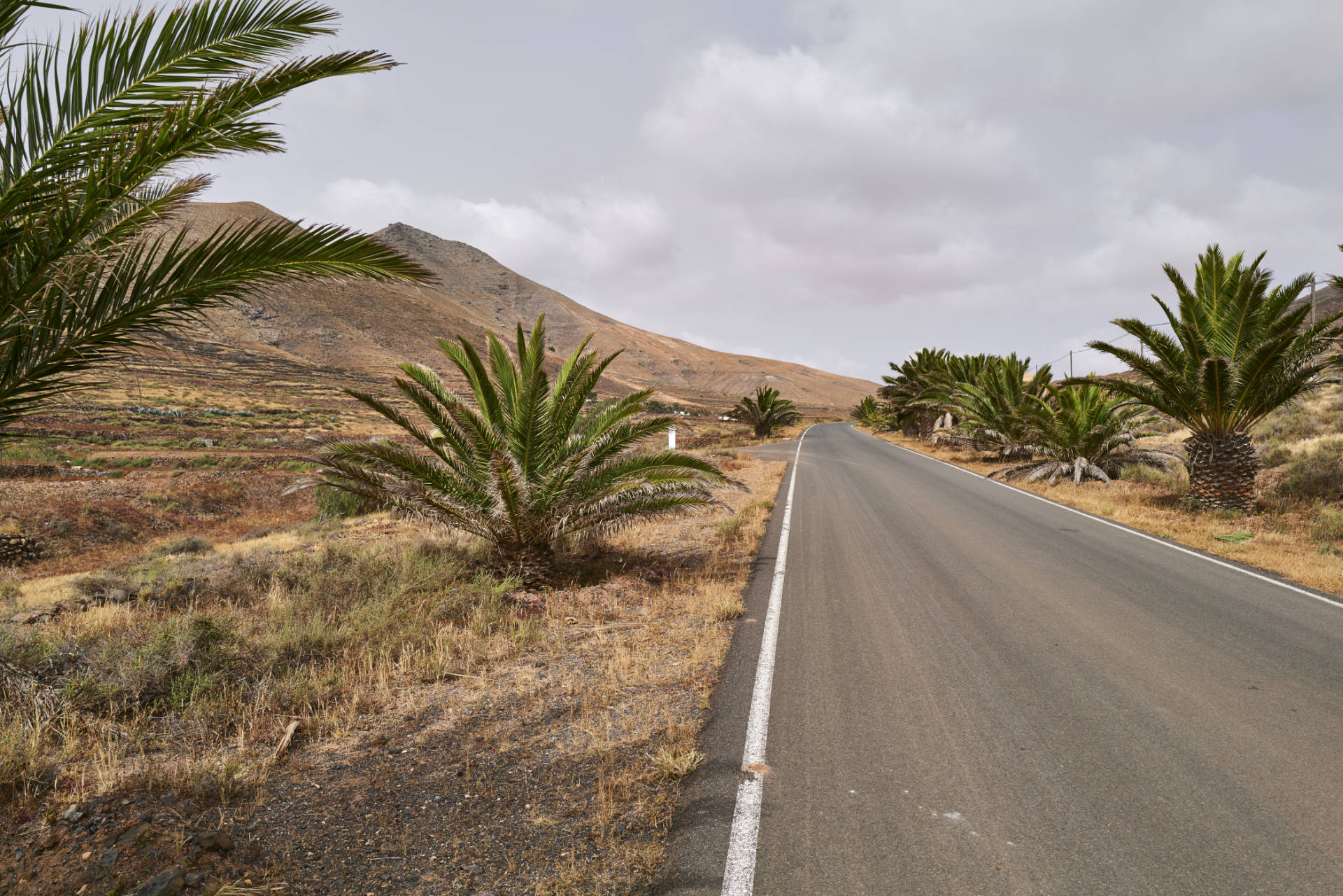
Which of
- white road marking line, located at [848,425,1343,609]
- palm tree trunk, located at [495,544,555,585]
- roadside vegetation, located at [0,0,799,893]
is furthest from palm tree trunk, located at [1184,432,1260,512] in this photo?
palm tree trunk, located at [495,544,555,585]

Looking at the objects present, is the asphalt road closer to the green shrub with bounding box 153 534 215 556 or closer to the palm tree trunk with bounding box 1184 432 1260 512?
the palm tree trunk with bounding box 1184 432 1260 512

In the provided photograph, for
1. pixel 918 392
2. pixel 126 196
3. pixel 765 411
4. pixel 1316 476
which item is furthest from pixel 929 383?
pixel 126 196

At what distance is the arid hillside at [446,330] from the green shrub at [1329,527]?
12.7 meters

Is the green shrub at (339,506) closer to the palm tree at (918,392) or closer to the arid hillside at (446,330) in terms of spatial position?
the arid hillside at (446,330)

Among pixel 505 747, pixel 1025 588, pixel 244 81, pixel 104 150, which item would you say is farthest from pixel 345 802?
pixel 1025 588

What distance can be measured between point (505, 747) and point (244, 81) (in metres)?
4.08

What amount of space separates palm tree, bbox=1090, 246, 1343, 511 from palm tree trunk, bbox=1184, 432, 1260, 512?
0.04ft

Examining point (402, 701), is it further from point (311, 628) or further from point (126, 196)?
point (126, 196)

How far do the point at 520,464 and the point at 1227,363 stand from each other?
38.7 feet

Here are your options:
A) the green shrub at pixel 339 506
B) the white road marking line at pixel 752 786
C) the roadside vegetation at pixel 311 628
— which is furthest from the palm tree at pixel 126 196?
the green shrub at pixel 339 506

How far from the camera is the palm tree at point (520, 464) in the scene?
6730mm

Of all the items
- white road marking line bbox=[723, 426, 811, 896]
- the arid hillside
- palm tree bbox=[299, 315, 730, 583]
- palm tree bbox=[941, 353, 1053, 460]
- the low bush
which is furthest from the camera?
the arid hillside

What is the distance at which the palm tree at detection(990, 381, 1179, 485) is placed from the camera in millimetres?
15828

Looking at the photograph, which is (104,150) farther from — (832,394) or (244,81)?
(832,394)
